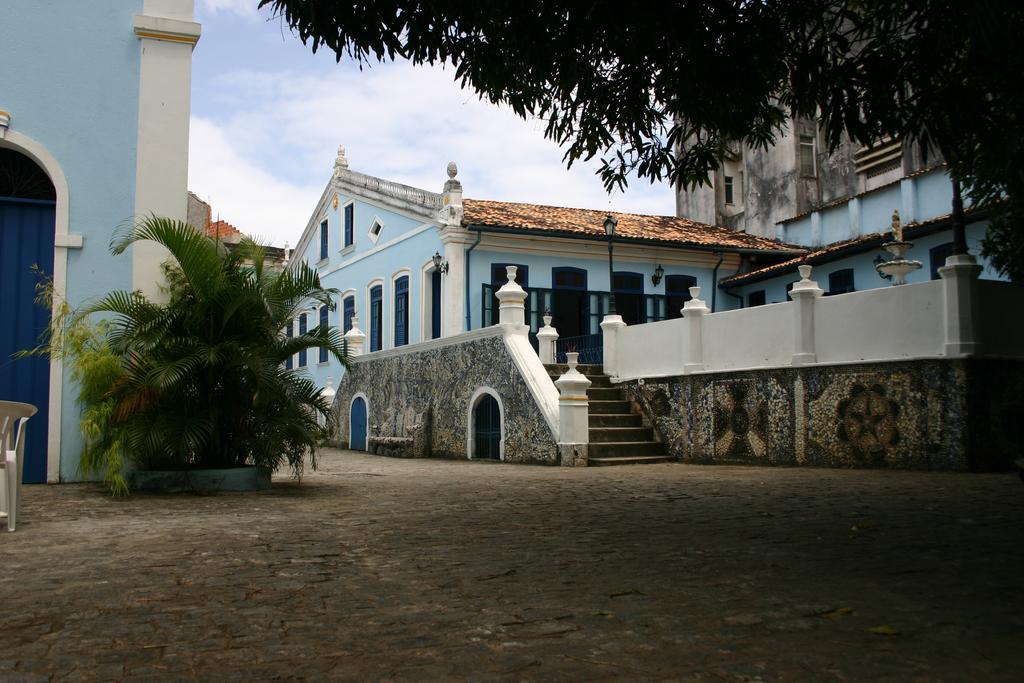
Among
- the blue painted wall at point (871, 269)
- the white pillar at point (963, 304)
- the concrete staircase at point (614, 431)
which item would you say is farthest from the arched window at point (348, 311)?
the white pillar at point (963, 304)

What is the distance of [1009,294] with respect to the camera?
34.7ft

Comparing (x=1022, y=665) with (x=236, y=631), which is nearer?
(x=1022, y=665)

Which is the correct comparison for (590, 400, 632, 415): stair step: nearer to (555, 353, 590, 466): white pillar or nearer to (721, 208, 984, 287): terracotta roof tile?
(555, 353, 590, 466): white pillar

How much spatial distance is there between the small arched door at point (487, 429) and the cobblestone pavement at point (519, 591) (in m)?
7.99

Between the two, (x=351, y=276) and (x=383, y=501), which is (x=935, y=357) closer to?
(x=383, y=501)

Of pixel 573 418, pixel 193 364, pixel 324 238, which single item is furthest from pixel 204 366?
pixel 324 238

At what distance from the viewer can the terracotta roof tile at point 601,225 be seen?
21312 mm

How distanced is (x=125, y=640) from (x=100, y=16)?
8.20m

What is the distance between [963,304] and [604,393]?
653 cm

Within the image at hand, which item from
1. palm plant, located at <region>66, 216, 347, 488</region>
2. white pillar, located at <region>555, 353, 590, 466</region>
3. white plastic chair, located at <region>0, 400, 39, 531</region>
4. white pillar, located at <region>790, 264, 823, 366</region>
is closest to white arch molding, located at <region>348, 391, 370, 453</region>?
white pillar, located at <region>555, 353, 590, 466</region>

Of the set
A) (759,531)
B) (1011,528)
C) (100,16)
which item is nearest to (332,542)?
(759,531)

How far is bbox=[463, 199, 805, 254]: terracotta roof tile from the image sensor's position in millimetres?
21312

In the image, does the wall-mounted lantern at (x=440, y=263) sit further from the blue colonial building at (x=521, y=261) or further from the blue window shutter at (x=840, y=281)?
the blue window shutter at (x=840, y=281)

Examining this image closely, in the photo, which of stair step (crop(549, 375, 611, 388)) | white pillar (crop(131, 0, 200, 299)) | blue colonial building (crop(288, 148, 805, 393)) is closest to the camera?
white pillar (crop(131, 0, 200, 299))
